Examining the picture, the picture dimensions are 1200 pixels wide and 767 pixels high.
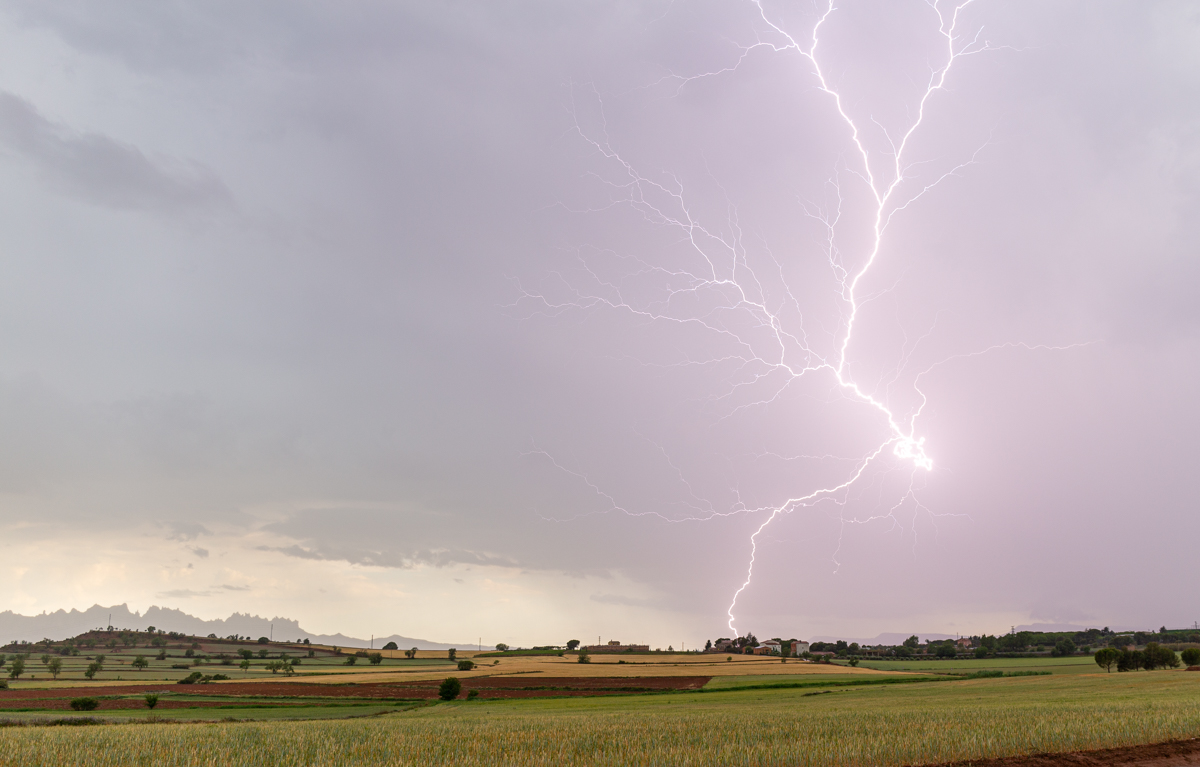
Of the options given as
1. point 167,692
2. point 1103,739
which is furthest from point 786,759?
point 167,692

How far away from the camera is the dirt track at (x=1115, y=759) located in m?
13.9

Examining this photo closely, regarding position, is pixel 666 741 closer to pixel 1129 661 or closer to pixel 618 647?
pixel 1129 661

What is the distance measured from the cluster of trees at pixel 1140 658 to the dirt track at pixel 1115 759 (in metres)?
75.5

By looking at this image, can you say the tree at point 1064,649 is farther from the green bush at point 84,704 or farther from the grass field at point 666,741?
the green bush at point 84,704

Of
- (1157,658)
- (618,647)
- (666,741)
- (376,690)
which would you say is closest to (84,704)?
(376,690)

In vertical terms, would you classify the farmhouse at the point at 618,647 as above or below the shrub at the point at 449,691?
below

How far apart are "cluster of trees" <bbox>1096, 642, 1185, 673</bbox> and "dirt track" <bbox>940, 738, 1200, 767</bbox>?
75513 mm

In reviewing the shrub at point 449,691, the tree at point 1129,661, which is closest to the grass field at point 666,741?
the shrub at point 449,691

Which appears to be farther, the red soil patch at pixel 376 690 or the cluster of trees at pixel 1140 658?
the cluster of trees at pixel 1140 658

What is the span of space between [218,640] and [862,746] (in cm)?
20602

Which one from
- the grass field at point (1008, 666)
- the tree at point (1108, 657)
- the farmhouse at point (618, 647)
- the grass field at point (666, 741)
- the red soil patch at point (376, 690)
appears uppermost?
the grass field at point (666, 741)

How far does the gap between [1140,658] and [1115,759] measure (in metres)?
82.5

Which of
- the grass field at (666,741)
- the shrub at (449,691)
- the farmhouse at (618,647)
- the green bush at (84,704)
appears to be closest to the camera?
the grass field at (666,741)

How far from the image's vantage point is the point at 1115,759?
14562 mm
